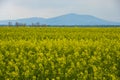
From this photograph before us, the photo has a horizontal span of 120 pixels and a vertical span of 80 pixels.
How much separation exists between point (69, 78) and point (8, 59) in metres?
2.93

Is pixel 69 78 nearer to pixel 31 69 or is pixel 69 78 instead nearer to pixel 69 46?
pixel 31 69

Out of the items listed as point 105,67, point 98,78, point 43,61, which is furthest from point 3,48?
point 98,78

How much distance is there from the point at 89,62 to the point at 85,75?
1.82 metres

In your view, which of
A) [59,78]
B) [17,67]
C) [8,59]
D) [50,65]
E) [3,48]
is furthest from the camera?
[3,48]

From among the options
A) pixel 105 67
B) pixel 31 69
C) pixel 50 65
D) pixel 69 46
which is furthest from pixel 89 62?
pixel 69 46

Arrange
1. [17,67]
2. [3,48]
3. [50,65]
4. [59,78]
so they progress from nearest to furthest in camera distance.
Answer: [59,78] → [17,67] → [50,65] → [3,48]

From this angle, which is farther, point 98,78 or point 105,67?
point 105,67

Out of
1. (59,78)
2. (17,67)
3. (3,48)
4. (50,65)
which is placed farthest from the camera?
(3,48)

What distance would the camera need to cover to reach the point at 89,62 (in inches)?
422

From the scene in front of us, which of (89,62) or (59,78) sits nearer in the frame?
(59,78)

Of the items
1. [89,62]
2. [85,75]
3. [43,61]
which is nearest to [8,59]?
[43,61]

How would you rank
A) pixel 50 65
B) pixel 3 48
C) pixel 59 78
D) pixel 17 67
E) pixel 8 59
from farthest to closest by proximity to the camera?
1. pixel 3 48
2. pixel 8 59
3. pixel 50 65
4. pixel 17 67
5. pixel 59 78

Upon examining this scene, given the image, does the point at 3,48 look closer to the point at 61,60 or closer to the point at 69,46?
the point at 69,46

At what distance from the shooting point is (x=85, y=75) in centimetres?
892
